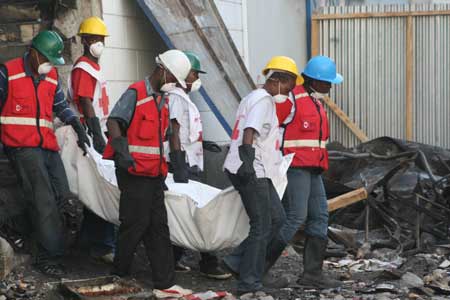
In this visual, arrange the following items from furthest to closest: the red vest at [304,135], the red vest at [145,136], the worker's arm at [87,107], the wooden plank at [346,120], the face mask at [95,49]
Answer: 1. the wooden plank at [346,120]
2. the face mask at [95,49]
3. the worker's arm at [87,107]
4. the red vest at [304,135]
5. the red vest at [145,136]

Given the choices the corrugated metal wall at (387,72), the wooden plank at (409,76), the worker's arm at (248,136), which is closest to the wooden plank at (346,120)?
the corrugated metal wall at (387,72)

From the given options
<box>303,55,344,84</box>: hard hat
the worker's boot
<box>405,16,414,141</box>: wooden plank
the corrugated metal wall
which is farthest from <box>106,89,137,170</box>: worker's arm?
<box>405,16,414,141</box>: wooden plank

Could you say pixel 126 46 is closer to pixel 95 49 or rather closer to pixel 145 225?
pixel 95 49

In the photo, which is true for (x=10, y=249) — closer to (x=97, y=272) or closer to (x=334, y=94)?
(x=97, y=272)

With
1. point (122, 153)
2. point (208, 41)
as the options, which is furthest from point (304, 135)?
point (208, 41)

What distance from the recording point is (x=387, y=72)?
1387cm

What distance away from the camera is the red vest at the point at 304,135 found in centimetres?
726

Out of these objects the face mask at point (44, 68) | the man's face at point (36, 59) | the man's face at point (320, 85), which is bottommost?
the man's face at point (320, 85)

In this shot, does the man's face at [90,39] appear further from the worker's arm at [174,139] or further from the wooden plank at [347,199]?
the wooden plank at [347,199]

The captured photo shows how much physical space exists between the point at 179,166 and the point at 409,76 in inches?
296

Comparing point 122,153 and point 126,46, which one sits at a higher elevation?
point 126,46

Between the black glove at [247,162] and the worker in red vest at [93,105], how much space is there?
1.25 metres

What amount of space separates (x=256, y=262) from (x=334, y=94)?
7312mm

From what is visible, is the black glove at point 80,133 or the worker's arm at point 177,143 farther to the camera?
the black glove at point 80,133
